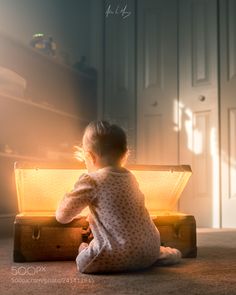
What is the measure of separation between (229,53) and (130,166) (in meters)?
1.62

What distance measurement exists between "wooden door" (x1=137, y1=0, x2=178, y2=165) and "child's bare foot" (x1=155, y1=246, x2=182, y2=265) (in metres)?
1.54

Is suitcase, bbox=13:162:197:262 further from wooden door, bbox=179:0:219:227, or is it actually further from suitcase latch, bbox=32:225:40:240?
wooden door, bbox=179:0:219:227

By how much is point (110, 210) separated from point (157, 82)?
6.11ft

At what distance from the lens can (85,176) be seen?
1.20 m

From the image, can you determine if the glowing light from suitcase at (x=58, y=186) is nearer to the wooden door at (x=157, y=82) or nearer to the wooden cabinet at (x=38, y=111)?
the wooden cabinet at (x=38, y=111)

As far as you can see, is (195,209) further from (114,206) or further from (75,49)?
(114,206)

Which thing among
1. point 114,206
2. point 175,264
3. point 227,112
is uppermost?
point 227,112

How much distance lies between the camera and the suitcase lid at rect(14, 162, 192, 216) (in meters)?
1.39

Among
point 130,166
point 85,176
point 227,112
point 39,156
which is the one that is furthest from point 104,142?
point 227,112

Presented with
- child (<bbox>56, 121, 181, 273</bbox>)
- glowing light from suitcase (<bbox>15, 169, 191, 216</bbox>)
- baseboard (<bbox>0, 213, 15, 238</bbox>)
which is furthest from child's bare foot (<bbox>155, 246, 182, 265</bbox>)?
baseboard (<bbox>0, 213, 15, 238</bbox>)

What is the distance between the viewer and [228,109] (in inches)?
107

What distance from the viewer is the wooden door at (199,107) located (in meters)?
2.73
